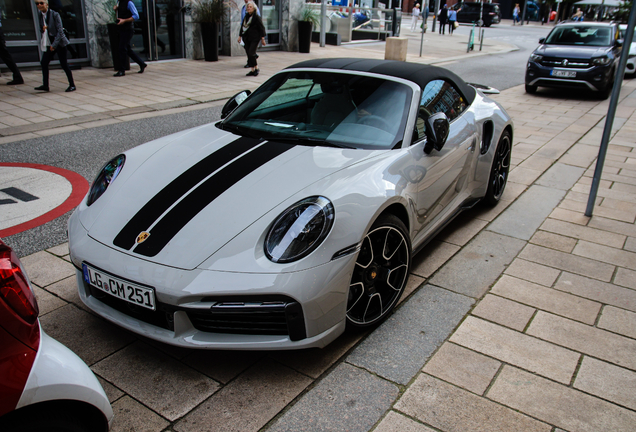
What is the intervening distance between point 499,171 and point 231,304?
11.5 ft

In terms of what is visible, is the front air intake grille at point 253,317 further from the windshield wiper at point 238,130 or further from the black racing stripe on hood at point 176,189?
the windshield wiper at point 238,130

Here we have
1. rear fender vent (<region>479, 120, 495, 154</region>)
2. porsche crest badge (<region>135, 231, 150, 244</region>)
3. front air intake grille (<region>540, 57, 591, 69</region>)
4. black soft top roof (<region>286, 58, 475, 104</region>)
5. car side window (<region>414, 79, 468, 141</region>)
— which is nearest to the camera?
porsche crest badge (<region>135, 231, 150, 244</region>)

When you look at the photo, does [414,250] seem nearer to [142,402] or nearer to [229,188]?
[229,188]

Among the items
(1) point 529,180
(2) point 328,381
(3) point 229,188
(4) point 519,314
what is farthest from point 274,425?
(1) point 529,180

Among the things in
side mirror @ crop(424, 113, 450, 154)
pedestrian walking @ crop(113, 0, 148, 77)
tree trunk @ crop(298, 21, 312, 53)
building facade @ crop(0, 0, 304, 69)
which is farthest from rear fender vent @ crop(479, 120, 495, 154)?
tree trunk @ crop(298, 21, 312, 53)

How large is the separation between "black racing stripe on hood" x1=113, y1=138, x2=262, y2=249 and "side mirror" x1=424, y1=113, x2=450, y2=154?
1057 millimetres

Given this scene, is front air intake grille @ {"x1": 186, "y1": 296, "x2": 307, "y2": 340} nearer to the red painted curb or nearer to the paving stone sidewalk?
the paving stone sidewalk

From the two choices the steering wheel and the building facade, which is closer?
the steering wheel

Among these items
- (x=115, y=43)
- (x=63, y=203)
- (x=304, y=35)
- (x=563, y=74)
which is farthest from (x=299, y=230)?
(x=304, y=35)

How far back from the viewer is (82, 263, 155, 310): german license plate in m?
2.39

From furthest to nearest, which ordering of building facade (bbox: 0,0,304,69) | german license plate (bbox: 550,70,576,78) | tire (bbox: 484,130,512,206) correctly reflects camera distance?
building facade (bbox: 0,0,304,69)
german license plate (bbox: 550,70,576,78)
tire (bbox: 484,130,512,206)

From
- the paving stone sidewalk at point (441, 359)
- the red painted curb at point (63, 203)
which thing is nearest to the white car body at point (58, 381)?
the paving stone sidewalk at point (441, 359)

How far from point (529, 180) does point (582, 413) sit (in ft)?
12.9

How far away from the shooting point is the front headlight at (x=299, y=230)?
2447 mm
